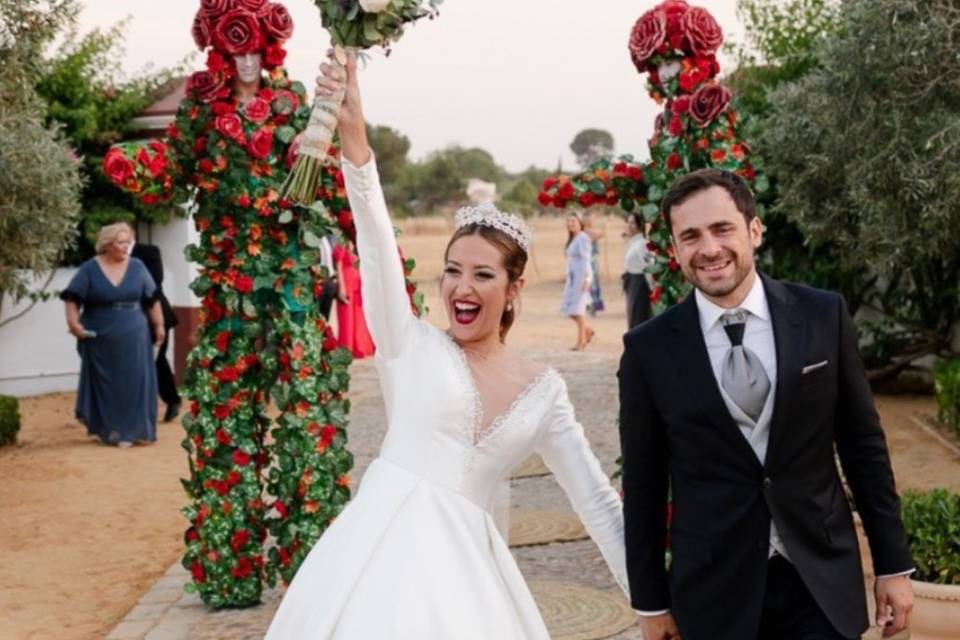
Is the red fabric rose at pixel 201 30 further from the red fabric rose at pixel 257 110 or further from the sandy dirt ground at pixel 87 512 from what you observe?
the sandy dirt ground at pixel 87 512

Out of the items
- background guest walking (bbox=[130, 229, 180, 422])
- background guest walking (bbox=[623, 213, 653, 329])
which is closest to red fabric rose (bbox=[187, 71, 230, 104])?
background guest walking (bbox=[623, 213, 653, 329])

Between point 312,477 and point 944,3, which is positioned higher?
point 944,3

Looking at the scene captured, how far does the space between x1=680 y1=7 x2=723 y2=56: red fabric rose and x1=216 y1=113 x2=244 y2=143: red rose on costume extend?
2140 millimetres

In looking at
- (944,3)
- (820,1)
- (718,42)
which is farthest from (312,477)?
(820,1)

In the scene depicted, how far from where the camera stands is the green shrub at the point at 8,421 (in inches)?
525

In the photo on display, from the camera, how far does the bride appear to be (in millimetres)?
3543

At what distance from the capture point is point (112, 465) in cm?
1232

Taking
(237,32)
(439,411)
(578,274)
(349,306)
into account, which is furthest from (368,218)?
(578,274)

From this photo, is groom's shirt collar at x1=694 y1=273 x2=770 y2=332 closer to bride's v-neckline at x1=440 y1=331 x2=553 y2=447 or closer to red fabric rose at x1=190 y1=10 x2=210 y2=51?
bride's v-neckline at x1=440 y1=331 x2=553 y2=447

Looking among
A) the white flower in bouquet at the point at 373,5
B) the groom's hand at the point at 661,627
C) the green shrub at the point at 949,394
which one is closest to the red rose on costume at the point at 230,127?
the white flower in bouquet at the point at 373,5

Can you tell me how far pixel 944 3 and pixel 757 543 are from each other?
7.12 metres

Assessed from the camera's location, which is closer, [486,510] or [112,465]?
[486,510]

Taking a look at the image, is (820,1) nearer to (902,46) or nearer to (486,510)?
(902,46)

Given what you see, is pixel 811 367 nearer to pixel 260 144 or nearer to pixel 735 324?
pixel 735 324
